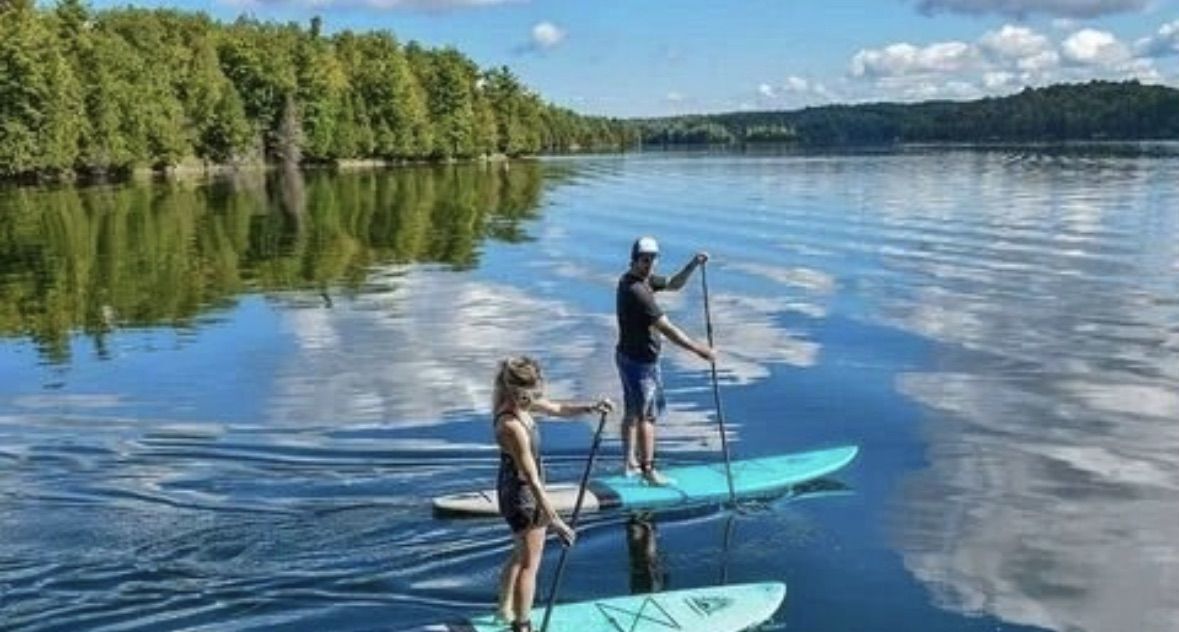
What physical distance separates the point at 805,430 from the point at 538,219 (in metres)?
50.2

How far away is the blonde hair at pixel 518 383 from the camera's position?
11.1 meters

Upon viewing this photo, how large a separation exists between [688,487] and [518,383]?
599 cm

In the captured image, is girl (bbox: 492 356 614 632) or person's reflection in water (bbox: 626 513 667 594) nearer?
girl (bbox: 492 356 614 632)

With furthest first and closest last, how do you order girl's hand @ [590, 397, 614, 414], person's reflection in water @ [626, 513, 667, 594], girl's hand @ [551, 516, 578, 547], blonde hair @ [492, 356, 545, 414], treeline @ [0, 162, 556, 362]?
treeline @ [0, 162, 556, 362] < person's reflection in water @ [626, 513, 667, 594] < girl's hand @ [590, 397, 614, 414] < girl's hand @ [551, 516, 578, 547] < blonde hair @ [492, 356, 545, 414]

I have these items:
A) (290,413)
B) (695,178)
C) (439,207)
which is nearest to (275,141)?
(695,178)

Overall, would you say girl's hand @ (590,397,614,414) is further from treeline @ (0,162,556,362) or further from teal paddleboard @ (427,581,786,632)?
treeline @ (0,162,556,362)

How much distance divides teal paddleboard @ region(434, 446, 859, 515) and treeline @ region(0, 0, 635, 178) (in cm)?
9675

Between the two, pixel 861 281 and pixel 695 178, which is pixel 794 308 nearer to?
pixel 861 281

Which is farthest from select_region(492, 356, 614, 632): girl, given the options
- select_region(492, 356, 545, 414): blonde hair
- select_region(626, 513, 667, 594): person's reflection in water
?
select_region(626, 513, 667, 594): person's reflection in water

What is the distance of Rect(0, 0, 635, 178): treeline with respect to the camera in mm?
106188

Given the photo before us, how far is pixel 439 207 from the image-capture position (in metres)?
79.8

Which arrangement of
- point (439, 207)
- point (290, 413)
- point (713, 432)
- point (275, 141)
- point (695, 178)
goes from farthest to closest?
1. point (275, 141)
2. point (695, 178)
3. point (439, 207)
4. point (290, 413)
5. point (713, 432)

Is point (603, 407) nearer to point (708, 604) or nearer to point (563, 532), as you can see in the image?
point (563, 532)

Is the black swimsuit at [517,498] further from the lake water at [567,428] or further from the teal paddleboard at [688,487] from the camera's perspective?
the teal paddleboard at [688,487]
